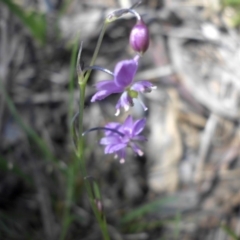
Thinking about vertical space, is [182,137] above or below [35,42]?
below

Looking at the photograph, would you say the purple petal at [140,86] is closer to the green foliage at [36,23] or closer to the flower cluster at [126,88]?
the flower cluster at [126,88]

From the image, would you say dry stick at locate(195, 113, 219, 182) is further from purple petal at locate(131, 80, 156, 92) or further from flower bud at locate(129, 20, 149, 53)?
flower bud at locate(129, 20, 149, 53)

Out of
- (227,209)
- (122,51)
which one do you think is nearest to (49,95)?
(122,51)

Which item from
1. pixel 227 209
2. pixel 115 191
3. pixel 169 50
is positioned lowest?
pixel 227 209

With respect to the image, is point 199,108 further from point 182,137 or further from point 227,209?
point 227,209

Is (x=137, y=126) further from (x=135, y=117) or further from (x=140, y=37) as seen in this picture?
(x=135, y=117)

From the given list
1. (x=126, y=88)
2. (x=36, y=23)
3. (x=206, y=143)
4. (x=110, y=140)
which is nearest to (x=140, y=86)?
(x=126, y=88)

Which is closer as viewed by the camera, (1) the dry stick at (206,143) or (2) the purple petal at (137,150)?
(2) the purple petal at (137,150)

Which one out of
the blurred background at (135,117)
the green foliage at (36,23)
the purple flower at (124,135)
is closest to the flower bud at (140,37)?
the purple flower at (124,135)
